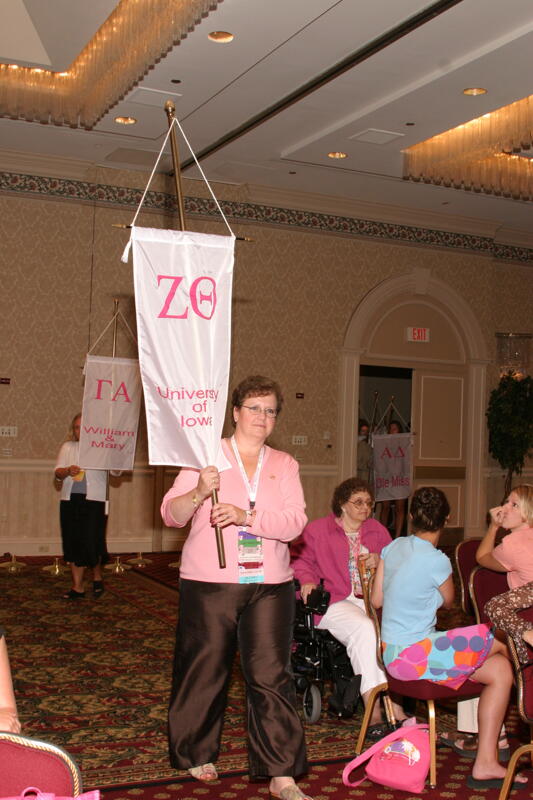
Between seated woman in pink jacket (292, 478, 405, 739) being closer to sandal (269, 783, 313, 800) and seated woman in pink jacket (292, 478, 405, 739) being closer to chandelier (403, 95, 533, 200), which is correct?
sandal (269, 783, 313, 800)

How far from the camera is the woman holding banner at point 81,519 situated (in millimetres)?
7828

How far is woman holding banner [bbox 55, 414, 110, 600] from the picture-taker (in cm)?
783

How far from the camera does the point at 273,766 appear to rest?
12.0ft

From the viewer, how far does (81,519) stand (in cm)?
786

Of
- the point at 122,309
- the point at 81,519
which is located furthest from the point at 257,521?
the point at 122,309

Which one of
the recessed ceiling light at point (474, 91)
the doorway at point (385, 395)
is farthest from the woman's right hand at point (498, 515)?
the doorway at point (385, 395)

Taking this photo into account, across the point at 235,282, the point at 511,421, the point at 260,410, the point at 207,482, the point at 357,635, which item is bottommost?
the point at 357,635

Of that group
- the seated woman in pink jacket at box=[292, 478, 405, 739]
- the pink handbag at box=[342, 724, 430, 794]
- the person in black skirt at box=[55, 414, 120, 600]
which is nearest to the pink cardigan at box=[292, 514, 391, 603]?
the seated woman in pink jacket at box=[292, 478, 405, 739]

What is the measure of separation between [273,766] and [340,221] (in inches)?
351

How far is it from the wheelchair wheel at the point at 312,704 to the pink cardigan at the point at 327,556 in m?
0.45

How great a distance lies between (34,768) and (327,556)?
10.9 ft

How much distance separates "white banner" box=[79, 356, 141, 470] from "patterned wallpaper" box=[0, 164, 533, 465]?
163 cm

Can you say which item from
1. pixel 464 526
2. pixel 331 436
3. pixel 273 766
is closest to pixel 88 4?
pixel 273 766

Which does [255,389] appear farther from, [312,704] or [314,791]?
[312,704]
